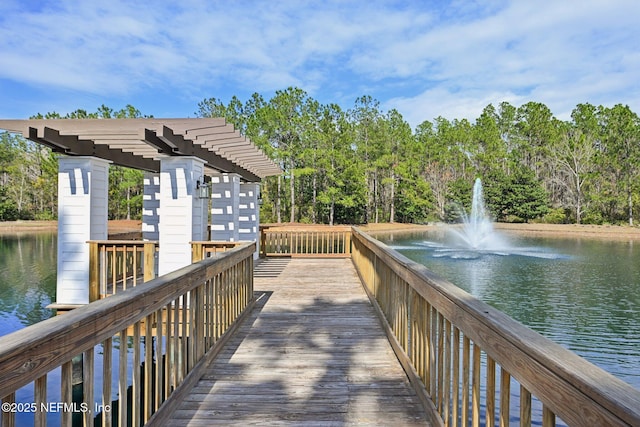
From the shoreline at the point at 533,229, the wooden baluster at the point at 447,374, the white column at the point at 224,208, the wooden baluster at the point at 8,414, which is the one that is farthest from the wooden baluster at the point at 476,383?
the shoreline at the point at 533,229

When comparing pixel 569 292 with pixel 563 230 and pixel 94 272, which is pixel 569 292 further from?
pixel 563 230

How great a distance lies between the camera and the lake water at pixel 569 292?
6020mm

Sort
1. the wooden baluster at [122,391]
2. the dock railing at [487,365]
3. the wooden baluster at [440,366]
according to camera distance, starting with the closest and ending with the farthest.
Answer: the dock railing at [487,365], the wooden baluster at [122,391], the wooden baluster at [440,366]

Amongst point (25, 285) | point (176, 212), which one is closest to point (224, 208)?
point (176, 212)

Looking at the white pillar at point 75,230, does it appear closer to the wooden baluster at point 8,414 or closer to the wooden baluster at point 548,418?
the wooden baluster at point 8,414

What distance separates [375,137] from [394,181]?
4266 mm

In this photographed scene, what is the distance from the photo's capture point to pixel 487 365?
5.10 feet

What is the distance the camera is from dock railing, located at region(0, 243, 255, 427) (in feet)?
3.85

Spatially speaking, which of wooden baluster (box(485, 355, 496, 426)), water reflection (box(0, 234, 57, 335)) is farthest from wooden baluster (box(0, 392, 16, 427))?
water reflection (box(0, 234, 57, 335))

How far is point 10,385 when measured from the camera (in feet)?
3.56

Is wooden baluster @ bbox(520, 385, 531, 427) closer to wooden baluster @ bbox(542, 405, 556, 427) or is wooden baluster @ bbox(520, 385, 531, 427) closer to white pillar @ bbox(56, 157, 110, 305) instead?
wooden baluster @ bbox(542, 405, 556, 427)

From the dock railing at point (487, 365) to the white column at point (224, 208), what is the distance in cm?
545

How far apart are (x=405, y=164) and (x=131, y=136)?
3040 cm

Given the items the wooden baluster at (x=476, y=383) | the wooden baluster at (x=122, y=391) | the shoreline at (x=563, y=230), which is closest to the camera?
the wooden baluster at (x=476, y=383)
